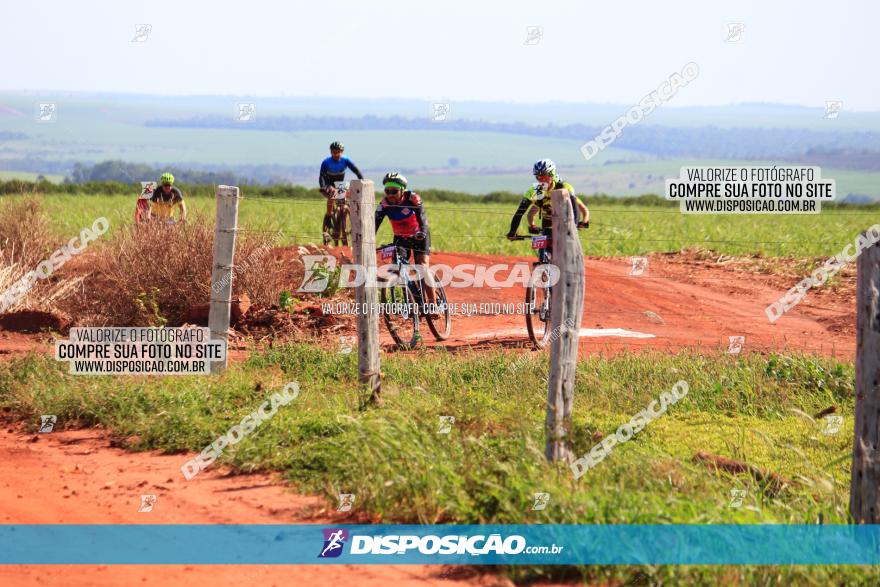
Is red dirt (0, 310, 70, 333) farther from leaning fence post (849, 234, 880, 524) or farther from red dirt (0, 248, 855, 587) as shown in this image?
leaning fence post (849, 234, 880, 524)

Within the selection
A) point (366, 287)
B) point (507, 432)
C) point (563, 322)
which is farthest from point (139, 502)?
point (563, 322)

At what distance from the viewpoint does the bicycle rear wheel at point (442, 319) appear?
40.9 feet

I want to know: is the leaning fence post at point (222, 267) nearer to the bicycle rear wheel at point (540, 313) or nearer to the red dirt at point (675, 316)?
Result: the red dirt at point (675, 316)

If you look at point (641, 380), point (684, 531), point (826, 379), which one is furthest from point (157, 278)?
point (684, 531)

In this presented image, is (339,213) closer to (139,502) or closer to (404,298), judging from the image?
(404,298)

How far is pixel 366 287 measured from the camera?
891cm

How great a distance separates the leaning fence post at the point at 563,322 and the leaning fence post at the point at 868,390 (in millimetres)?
1719

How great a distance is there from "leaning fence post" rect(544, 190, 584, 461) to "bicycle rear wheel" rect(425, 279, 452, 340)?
5.55m

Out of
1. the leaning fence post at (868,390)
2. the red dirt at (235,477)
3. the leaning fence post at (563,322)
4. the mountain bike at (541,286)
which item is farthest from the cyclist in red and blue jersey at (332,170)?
the leaning fence post at (868,390)

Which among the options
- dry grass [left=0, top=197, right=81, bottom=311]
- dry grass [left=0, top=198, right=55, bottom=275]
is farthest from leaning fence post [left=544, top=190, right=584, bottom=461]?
dry grass [left=0, top=198, right=55, bottom=275]

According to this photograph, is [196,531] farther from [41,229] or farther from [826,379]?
[41,229]

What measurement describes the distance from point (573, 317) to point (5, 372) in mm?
6119

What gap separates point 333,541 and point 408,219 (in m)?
6.33

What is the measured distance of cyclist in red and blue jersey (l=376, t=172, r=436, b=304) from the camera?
11891mm
